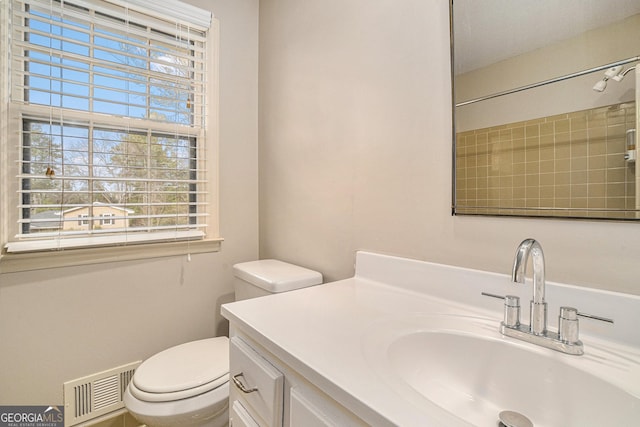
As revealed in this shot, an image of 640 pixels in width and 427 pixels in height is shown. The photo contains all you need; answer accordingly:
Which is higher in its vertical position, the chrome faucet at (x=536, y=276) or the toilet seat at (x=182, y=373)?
the chrome faucet at (x=536, y=276)

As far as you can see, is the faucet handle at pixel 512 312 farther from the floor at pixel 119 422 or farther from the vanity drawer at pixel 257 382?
the floor at pixel 119 422

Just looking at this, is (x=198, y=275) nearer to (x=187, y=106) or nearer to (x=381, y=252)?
(x=187, y=106)

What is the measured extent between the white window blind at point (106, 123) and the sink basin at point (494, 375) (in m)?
1.33

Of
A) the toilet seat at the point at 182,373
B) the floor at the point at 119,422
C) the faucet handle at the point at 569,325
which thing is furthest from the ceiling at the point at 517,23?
the floor at the point at 119,422

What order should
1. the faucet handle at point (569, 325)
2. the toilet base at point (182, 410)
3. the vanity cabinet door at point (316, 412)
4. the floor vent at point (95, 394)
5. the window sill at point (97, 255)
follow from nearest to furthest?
the vanity cabinet door at point (316, 412) → the faucet handle at point (569, 325) → the toilet base at point (182, 410) → the window sill at point (97, 255) → the floor vent at point (95, 394)

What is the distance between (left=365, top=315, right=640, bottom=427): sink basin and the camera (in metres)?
0.58

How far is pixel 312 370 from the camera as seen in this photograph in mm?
601

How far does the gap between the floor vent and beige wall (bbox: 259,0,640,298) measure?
0.95 metres

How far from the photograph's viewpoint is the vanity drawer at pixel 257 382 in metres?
0.71

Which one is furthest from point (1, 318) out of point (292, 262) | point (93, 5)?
point (93, 5)

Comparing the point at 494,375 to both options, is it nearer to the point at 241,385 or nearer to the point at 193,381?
the point at 241,385

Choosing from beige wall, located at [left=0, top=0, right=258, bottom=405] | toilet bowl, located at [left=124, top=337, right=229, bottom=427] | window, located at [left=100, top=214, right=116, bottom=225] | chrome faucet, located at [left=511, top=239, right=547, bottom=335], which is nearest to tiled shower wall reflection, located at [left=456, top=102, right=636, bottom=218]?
chrome faucet, located at [left=511, top=239, right=547, bottom=335]

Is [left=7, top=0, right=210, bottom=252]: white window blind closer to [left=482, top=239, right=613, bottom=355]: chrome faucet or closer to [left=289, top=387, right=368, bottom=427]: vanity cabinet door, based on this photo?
[left=289, top=387, right=368, bottom=427]: vanity cabinet door

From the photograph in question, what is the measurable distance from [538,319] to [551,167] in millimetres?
386
